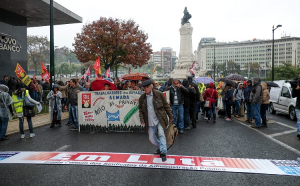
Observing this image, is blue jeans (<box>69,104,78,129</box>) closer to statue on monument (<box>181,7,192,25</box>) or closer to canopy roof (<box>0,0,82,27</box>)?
canopy roof (<box>0,0,82,27</box>)

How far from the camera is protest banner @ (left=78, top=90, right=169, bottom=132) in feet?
29.6

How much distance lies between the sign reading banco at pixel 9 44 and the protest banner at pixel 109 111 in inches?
495

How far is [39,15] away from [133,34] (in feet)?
40.6

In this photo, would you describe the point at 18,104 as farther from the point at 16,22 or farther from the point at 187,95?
the point at 16,22

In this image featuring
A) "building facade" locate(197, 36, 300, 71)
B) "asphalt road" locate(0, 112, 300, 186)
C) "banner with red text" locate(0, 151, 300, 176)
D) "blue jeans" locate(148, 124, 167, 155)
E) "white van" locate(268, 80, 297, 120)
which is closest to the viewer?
"asphalt road" locate(0, 112, 300, 186)

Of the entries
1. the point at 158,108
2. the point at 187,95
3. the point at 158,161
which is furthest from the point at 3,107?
the point at 187,95

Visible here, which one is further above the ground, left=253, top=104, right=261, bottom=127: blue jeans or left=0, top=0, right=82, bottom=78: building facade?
left=0, top=0, right=82, bottom=78: building facade

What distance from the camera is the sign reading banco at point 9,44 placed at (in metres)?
18.5

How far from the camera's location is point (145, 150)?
21.0 feet

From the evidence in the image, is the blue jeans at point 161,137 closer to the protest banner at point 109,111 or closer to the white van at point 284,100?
the protest banner at point 109,111

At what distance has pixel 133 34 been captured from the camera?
31.1m

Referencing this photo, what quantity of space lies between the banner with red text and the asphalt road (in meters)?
0.23

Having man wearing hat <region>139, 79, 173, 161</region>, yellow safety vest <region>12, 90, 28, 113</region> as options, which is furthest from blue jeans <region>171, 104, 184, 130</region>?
yellow safety vest <region>12, 90, 28, 113</region>

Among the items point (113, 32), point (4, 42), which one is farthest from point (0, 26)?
point (113, 32)
